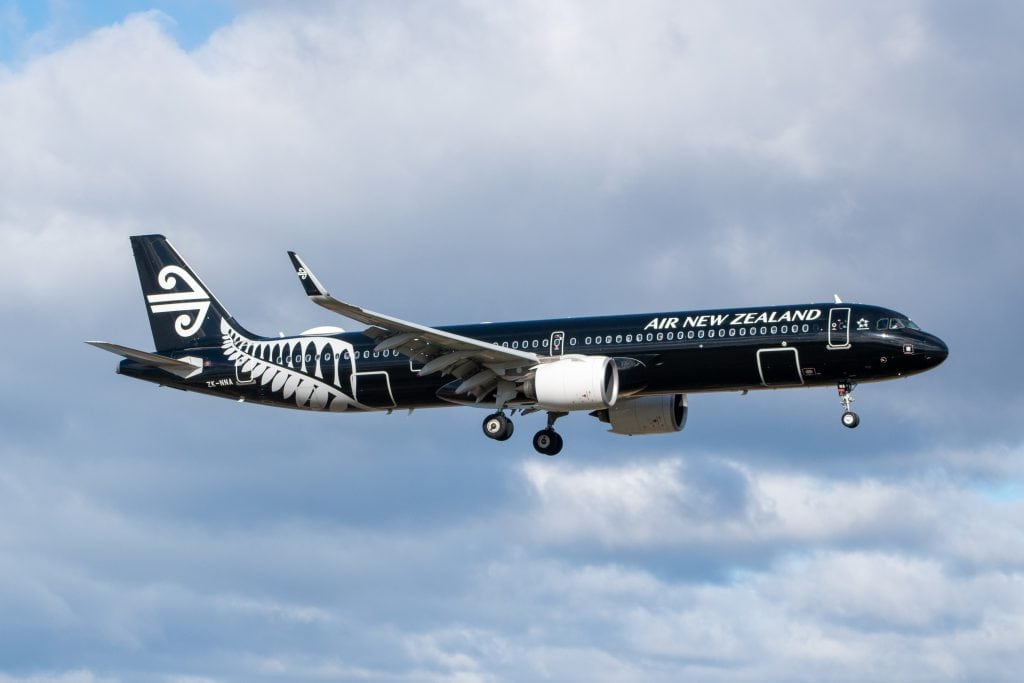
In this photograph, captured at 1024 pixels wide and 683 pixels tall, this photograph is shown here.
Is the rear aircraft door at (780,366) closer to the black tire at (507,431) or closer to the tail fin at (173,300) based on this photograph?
the black tire at (507,431)

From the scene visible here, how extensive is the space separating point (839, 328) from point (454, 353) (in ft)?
49.1

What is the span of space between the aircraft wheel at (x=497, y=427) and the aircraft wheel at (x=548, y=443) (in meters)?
3.05

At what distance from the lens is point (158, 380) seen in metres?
74.4

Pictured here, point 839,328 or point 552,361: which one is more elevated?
point 839,328

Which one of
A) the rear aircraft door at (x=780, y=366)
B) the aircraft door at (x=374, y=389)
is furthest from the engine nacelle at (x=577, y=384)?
the aircraft door at (x=374, y=389)

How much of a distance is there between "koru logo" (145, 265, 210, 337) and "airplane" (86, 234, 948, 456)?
0.61m

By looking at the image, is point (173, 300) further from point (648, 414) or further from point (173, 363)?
point (648, 414)

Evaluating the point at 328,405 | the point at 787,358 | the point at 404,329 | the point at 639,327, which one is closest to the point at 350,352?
the point at 328,405

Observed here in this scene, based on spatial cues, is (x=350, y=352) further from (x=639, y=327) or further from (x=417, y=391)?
(x=639, y=327)

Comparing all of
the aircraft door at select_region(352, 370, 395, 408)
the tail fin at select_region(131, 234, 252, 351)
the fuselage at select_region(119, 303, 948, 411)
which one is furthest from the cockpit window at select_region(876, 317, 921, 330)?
the tail fin at select_region(131, 234, 252, 351)

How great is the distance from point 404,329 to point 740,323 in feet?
43.1

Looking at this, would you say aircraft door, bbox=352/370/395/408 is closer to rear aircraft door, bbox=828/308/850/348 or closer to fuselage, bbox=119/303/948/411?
fuselage, bbox=119/303/948/411

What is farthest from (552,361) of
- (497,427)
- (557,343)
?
(497,427)

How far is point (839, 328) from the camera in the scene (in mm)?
64750
